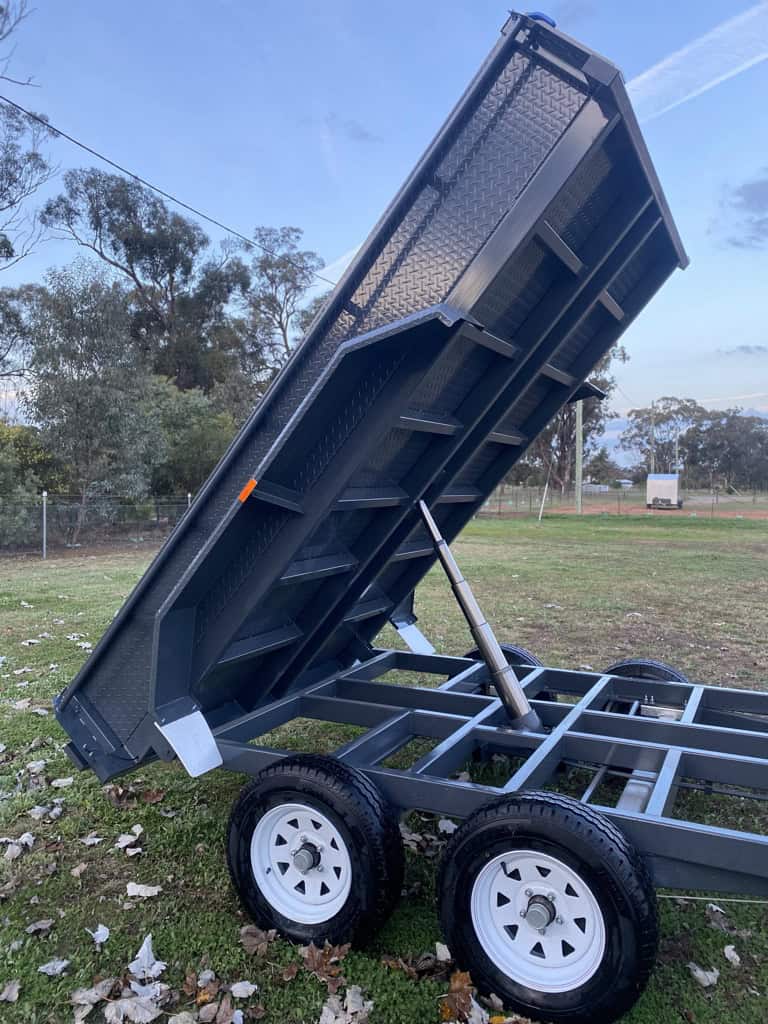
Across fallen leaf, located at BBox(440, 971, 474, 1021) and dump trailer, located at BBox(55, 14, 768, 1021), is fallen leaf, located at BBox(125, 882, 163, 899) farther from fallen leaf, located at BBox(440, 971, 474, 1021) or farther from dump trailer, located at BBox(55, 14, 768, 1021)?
fallen leaf, located at BBox(440, 971, 474, 1021)

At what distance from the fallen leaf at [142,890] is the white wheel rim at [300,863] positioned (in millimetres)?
659

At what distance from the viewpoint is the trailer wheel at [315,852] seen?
3.14 metres

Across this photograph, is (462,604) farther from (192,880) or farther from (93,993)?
(93,993)

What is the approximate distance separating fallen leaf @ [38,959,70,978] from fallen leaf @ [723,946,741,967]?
9.14ft

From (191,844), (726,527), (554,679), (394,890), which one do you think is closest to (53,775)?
(191,844)

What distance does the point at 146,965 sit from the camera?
3094 millimetres

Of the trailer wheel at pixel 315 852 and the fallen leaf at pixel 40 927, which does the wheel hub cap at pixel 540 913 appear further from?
the fallen leaf at pixel 40 927

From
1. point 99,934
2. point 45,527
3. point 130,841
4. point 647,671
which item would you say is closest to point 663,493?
point 45,527

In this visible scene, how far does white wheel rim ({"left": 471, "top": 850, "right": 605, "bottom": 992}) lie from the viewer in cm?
279

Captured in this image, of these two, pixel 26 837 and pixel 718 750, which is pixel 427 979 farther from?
pixel 26 837

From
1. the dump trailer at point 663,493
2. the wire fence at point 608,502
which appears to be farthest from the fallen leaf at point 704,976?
the dump trailer at point 663,493

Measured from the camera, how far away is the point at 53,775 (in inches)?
199

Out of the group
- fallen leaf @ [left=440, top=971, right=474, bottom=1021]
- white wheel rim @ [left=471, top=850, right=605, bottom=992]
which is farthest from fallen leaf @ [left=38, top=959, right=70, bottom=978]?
white wheel rim @ [left=471, top=850, right=605, bottom=992]

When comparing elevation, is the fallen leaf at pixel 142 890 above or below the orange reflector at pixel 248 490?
below
